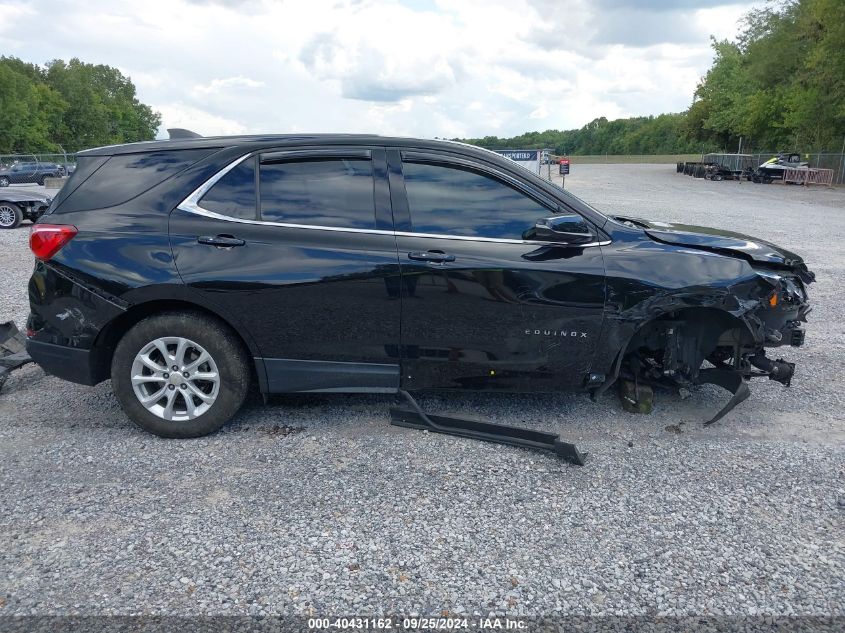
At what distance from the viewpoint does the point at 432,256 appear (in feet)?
12.5

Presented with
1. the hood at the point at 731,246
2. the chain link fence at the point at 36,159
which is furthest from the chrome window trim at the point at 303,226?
the chain link fence at the point at 36,159

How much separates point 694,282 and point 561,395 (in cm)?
135

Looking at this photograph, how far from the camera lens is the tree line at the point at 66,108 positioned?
69312 mm

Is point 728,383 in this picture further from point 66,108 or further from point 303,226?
point 66,108

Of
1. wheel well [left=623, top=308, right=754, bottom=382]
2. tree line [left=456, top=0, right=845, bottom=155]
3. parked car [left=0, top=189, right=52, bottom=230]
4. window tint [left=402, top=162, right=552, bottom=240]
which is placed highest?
tree line [left=456, top=0, right=845, bottom=155]

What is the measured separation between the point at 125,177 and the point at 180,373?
128cm

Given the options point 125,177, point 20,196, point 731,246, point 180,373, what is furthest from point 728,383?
point 20,196

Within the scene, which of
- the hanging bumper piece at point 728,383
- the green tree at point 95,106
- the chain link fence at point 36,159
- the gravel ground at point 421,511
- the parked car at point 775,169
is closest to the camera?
the gravel ground at point 421,511

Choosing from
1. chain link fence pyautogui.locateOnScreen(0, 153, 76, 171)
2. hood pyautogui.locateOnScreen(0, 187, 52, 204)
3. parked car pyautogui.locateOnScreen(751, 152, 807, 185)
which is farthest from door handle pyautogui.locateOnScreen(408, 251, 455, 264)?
chain link fence pyautogui.locateOnScreen(0, 153, 76, 171)

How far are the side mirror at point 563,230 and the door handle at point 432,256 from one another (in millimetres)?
546

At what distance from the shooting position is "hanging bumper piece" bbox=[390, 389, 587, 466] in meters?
3.75

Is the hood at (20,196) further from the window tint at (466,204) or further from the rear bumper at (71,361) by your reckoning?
the window tint at (466,204)

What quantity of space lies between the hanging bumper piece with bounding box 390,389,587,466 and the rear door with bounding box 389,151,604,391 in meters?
0.23

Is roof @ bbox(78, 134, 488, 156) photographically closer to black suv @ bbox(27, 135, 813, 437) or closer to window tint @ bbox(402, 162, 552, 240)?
black suv @ bbox(27, 135, 813, 437)
